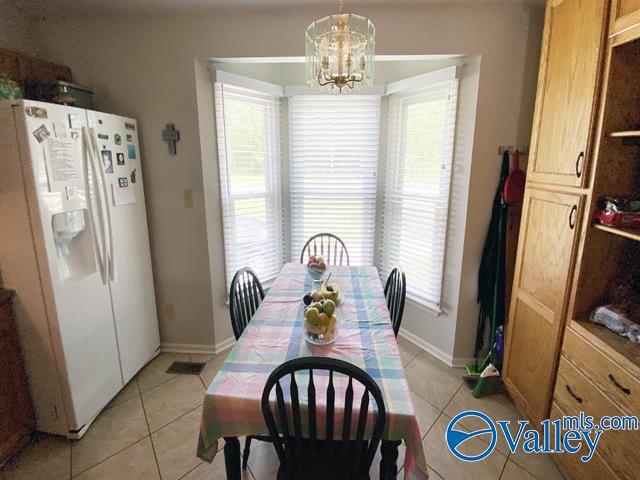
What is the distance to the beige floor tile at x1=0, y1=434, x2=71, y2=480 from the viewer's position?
5.32 ft

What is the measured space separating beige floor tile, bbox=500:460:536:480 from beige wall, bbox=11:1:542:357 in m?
0.86

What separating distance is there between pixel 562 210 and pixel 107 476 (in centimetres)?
260

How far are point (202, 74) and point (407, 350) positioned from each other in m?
2.60

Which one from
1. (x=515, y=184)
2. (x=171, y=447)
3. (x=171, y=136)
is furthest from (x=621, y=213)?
(x=171, y=136)

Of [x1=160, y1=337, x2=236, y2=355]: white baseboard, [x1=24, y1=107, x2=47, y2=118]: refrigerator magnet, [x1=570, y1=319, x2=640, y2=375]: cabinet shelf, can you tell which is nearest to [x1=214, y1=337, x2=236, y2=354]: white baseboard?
[x1=160, y1=337, x2=236, y2=355]: white baseboard

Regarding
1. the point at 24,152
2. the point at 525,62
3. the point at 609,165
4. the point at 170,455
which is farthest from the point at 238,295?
the point at 525,62

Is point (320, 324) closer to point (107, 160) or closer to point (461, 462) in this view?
point (461, 462)

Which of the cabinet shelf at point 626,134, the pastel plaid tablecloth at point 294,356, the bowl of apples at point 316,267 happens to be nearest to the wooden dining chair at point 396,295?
the pastel plaid tablecloth at point 294,356

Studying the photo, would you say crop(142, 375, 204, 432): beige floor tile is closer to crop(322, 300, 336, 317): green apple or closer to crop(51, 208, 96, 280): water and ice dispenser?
crop(51, 208, 96, 280): water and ice dispenser

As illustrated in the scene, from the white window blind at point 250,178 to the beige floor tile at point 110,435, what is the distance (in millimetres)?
1049

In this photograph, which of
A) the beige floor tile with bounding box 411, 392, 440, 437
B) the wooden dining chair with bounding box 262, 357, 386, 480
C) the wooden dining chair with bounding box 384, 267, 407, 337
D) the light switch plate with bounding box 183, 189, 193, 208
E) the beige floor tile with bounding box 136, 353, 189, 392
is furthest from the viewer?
the light switch plate with bounding box 183, 189, 193, 208

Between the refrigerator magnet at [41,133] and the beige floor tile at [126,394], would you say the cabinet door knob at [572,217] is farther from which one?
Answer: the beige floor tile at [126,394]

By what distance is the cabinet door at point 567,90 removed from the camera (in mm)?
1449

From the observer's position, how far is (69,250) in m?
1.82
